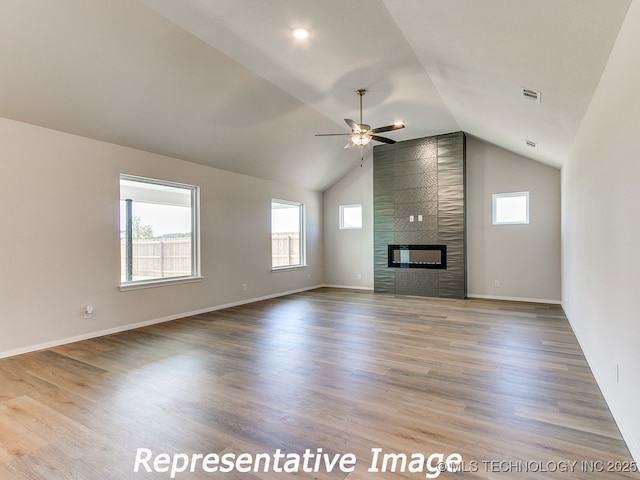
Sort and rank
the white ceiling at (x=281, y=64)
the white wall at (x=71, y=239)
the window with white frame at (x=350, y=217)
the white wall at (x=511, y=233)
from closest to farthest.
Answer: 1. the white ceiling at (x=281, y=64)
2. the white wall at (x=71, y=239)
3. the white wall at (x=511, y=233)
4. the window with white frame at (x=350, y=217)

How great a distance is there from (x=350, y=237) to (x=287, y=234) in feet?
5.27

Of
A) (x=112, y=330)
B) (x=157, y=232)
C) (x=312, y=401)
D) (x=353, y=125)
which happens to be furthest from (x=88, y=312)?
(x=353, y=125)

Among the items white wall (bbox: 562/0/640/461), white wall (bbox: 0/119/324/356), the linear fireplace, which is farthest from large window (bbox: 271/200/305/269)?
white wall (bbox: 562/0/640/461)

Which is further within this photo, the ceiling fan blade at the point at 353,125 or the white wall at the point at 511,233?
the white wall at the point at 511,233

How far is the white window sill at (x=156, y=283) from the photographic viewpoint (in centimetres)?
470

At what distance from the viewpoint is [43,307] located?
12.7ft

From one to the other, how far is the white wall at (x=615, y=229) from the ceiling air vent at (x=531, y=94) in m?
0.47

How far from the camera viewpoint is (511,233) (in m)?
6.66

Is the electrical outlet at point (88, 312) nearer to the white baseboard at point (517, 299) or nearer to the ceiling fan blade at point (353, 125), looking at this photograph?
the ceiling fan blade at point (353, 125)

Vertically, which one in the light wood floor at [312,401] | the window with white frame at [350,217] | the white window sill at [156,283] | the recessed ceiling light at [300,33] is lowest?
the light wood floor at [312,401]

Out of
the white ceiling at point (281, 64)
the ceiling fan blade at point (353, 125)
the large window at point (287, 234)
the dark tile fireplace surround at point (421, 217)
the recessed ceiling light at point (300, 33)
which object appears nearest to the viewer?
the white ceiling at point (281, 64)

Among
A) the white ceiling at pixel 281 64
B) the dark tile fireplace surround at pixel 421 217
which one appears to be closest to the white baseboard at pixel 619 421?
the white ceiling at pixel 281 64

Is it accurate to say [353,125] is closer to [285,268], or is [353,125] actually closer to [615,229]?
[615,229]

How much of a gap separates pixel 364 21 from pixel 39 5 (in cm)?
260
